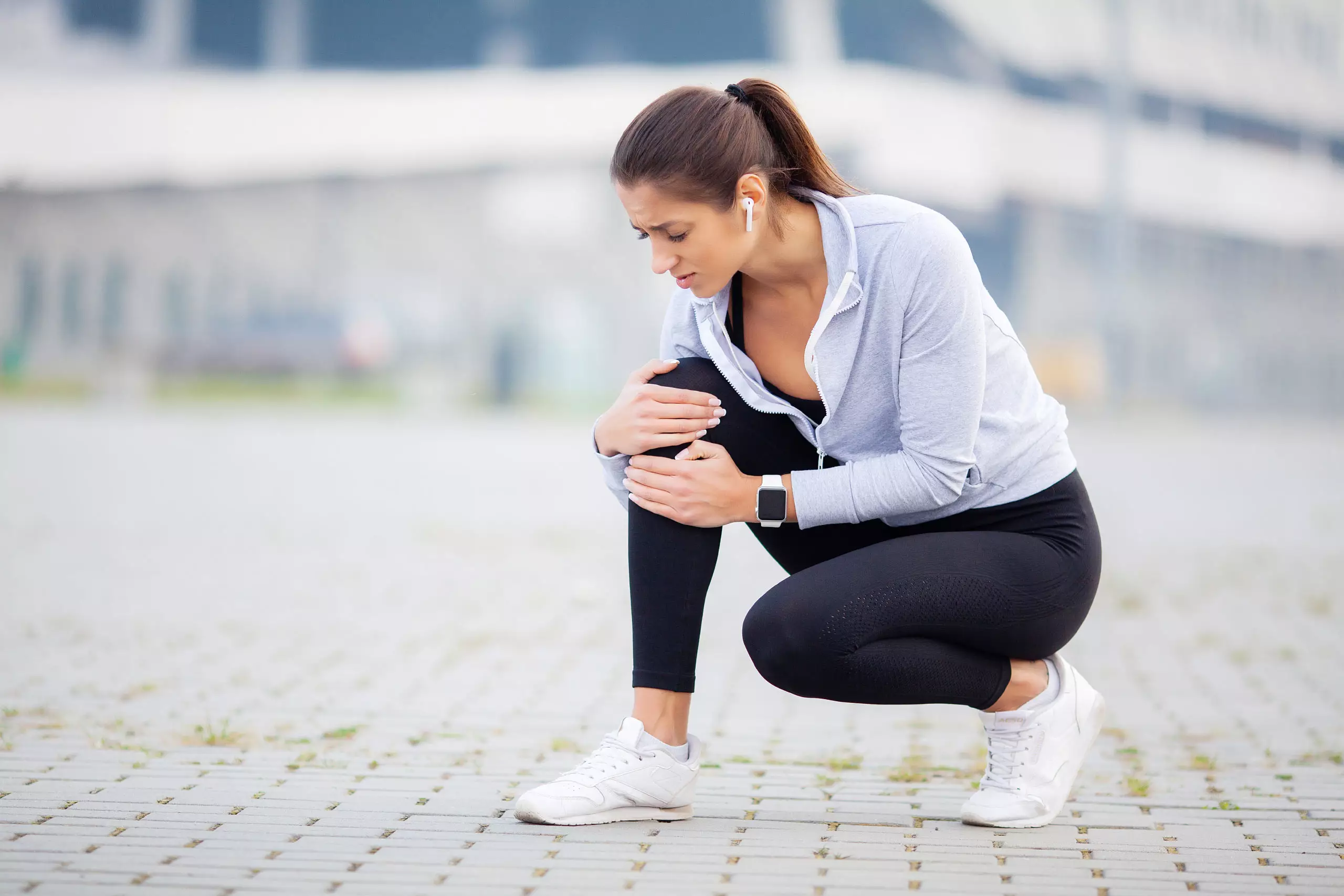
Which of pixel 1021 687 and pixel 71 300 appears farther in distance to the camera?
pixel 71 300

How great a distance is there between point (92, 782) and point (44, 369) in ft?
64.6

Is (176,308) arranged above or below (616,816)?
below

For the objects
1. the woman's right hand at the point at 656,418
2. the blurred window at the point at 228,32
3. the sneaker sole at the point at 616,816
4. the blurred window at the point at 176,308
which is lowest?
the blurred window at the point at 176,308

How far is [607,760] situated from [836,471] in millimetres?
628

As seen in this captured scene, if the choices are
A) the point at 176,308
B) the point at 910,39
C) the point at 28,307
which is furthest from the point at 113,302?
the point at 910,39

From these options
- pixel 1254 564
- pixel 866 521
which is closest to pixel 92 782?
pixel 866 521

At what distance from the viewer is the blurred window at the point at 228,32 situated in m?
20.5

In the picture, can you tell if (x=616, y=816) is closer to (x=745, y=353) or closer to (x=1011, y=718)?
(x=1011, y=718)

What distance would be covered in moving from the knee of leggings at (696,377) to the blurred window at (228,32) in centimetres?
1945

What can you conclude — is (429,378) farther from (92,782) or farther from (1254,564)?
(92,782)

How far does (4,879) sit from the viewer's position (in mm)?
2219

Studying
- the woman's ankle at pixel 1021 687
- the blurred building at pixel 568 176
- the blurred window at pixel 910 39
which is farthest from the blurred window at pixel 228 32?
the woman's ankle at pixel 1021 687

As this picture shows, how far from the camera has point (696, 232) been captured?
2.52 m

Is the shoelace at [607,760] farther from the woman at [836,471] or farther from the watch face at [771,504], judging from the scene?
the watch face at [771,504]
